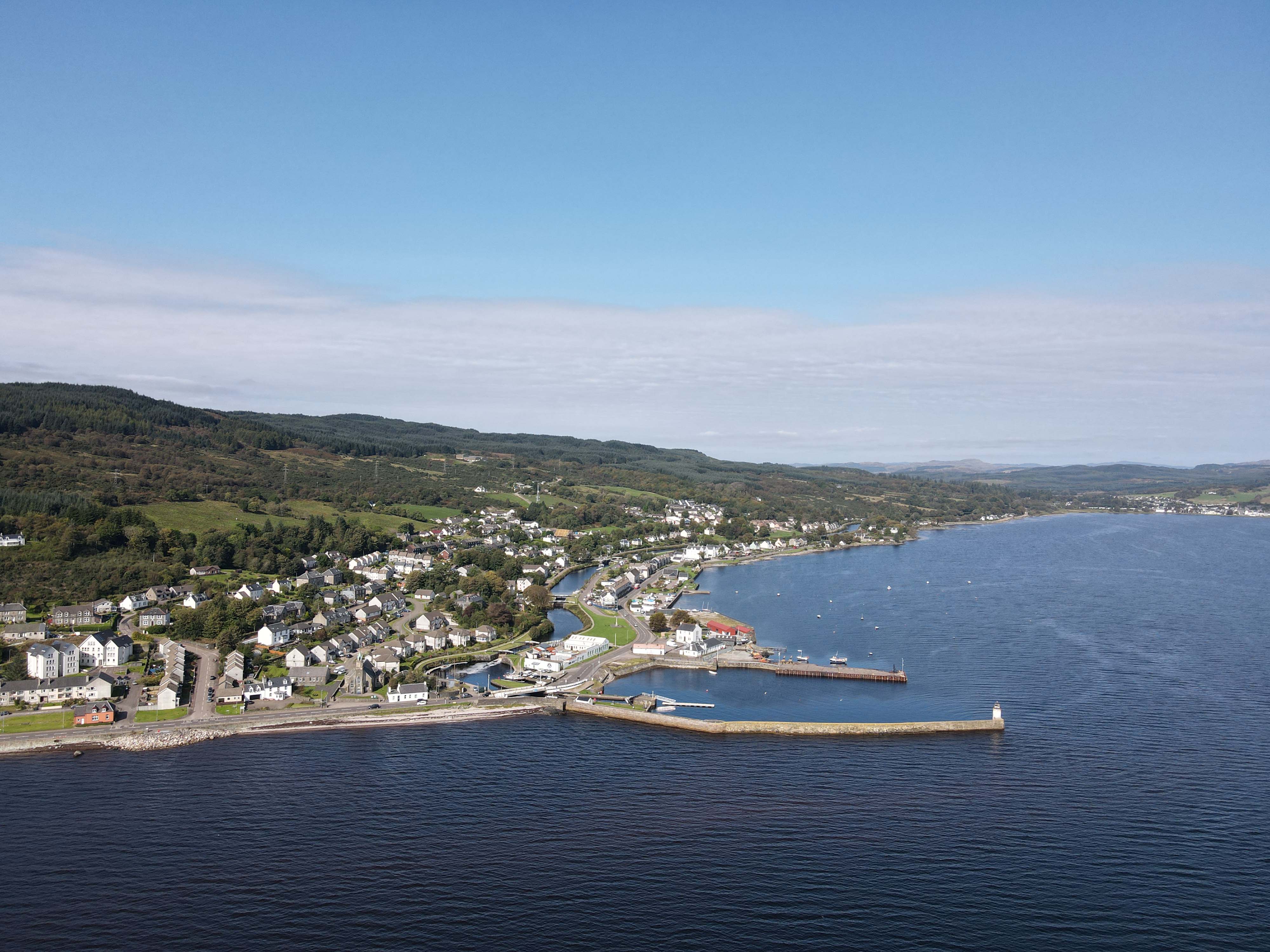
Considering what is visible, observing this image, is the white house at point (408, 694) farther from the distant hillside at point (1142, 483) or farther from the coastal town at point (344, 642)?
the distant hillside at point (1142, 483)

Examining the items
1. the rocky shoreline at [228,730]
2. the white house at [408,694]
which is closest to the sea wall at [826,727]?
the rocky shoreline at [228,730]

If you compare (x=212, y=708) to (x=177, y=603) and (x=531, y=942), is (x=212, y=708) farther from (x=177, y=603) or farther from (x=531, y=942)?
(x=531, y=942)

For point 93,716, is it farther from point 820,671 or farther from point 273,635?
point 820,671

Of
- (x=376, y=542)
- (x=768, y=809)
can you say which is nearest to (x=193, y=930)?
(x=768, y=809)

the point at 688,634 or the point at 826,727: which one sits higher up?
the point at 688,634

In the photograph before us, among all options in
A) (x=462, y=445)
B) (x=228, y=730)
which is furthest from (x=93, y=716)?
(x=462, y=445)

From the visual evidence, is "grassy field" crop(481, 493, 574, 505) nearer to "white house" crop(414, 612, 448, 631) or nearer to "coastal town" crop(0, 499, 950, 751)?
"coastal town" crop(0, 499, 950, 751)

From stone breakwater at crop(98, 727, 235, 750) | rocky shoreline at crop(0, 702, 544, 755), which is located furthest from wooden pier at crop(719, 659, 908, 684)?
stone breakwater at crop(98, 727, 235, 750)
